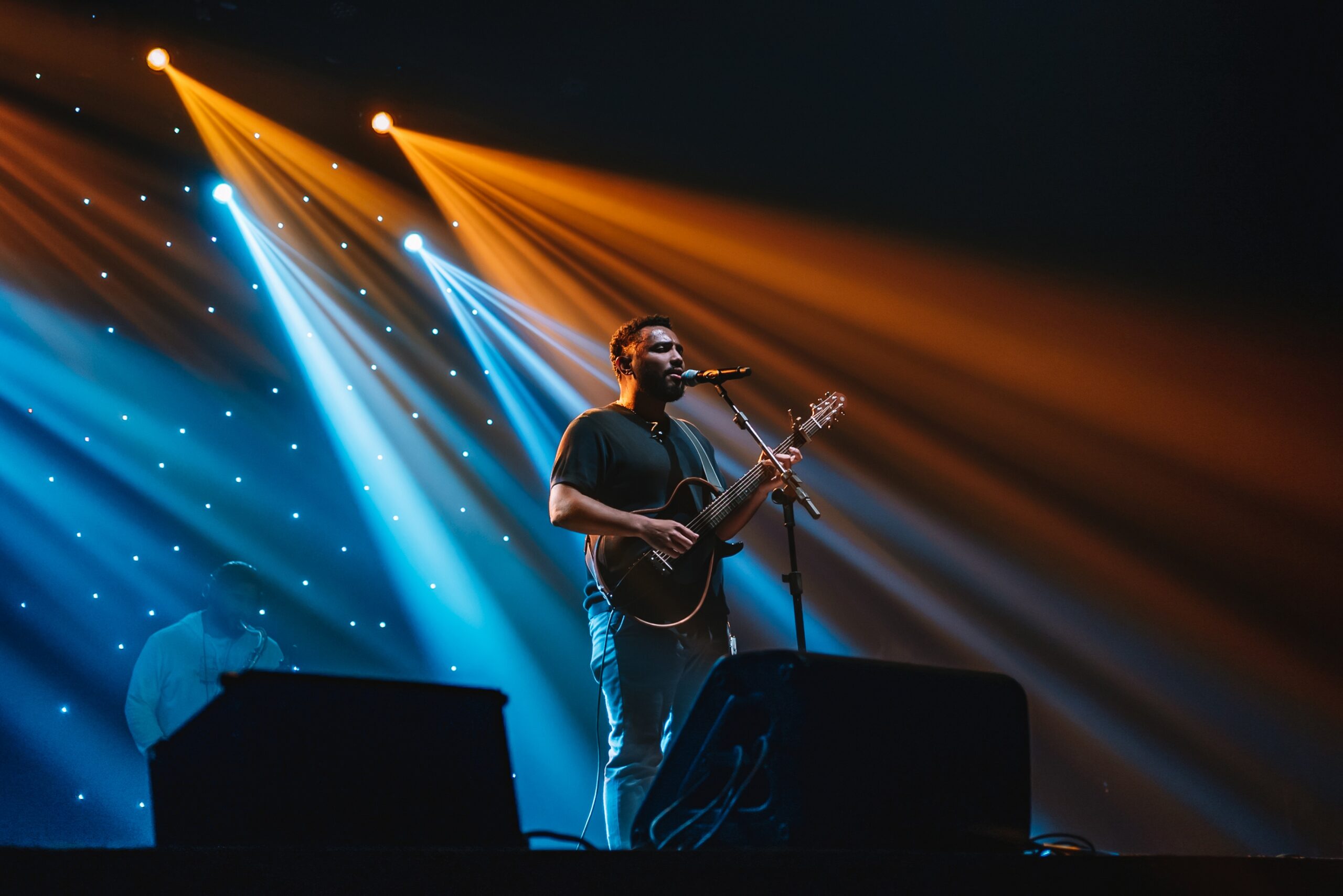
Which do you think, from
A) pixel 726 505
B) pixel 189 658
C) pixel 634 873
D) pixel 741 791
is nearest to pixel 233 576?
pixel 189 658

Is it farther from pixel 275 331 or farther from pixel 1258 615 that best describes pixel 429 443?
pixel 1258 615

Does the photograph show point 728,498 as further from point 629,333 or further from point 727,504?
point 629,333

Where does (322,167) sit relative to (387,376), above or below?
above

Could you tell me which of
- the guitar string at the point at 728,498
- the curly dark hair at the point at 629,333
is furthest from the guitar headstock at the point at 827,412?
the curly dark hair at the point at 629,333

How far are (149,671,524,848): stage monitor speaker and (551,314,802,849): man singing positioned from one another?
123cm

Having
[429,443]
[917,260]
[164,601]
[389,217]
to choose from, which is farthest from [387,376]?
[917,260]

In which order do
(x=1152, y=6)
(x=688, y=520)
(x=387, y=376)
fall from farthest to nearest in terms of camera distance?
(x=387, y=376) < (x=1152, y=6) < (x=688, y=520)

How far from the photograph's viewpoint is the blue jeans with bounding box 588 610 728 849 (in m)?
2.54

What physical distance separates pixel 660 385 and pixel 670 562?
58 cm

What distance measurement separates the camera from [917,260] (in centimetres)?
494

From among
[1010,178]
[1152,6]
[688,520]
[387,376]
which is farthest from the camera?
[387,376]

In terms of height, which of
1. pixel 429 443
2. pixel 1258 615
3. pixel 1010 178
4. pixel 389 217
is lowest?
pixel 1258 615

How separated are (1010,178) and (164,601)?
4237 millimetres

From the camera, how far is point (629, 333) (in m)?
3.15
